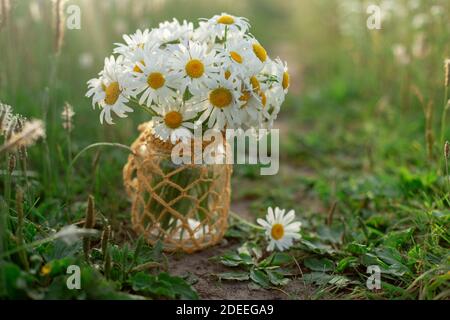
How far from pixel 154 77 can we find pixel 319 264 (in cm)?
81

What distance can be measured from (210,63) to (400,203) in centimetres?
111

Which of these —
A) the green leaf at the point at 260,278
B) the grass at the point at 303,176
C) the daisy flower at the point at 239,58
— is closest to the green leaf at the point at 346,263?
the grass at the point at 303,176

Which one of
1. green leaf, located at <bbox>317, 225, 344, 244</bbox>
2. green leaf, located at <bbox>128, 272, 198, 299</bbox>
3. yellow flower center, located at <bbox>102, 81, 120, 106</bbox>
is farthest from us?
green leaf, located at <bbox>317, 225, 344, 244</bbox>

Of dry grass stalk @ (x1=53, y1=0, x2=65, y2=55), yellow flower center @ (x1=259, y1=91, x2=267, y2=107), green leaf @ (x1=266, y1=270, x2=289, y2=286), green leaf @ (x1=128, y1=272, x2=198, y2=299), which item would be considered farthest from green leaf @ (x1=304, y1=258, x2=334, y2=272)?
dry grass stalk @ (x1=53, y1=0, x2=65, y2=55)

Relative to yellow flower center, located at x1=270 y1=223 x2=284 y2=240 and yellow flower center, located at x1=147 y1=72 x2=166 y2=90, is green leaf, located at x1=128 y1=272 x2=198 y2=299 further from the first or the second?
yellow flower center, located at x1=147 y1=72 x2=166 y2=90

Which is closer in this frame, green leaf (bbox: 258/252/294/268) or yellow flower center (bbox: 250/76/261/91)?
yellow flower center (bbox: 250/76/261/91)

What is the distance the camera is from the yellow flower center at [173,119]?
1.64 meters

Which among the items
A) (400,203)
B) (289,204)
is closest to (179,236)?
(289,204)

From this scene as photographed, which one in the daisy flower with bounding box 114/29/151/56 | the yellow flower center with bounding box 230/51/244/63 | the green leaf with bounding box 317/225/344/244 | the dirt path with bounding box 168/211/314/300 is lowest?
the dirt path with bounding box 168/211/314/300

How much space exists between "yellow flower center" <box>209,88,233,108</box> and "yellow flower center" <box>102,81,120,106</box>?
0.27 meters

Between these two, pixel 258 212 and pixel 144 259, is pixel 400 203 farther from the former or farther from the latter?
pixel 144 259

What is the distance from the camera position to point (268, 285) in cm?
177

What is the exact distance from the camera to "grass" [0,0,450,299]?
1599mm

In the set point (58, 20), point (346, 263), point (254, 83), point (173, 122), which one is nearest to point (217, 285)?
point (346, 263)
